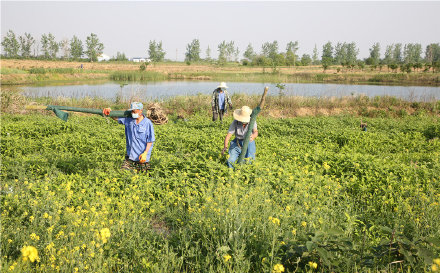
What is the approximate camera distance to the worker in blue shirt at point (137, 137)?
18.9ft

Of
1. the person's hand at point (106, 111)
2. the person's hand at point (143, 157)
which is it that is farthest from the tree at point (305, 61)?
the person's hand at point (106, 111)

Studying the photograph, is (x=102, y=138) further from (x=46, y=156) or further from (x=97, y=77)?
(x=97, y=77)

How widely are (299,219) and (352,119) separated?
11732 mm

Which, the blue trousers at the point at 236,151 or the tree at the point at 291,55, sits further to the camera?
the tree at the point at 291,55

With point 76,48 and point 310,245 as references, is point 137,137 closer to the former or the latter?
point 310,245

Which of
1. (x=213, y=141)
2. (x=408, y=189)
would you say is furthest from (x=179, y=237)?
(x=213, y=141)

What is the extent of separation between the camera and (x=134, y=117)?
5.61 m

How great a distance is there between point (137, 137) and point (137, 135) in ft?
0.14

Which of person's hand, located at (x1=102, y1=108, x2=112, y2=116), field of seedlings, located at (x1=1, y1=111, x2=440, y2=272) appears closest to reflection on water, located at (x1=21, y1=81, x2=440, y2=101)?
field of seedlings, located at (x1=1, y1=111, x2=440, y2=272)

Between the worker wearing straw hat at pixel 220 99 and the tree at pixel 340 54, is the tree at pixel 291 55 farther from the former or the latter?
the worker wearing straw hat at pixel 220 99

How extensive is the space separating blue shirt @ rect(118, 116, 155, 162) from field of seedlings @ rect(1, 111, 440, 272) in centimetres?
48

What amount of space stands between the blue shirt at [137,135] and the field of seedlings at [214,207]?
18.8 inches

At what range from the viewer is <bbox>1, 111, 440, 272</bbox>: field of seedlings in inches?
115

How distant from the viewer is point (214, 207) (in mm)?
3705
